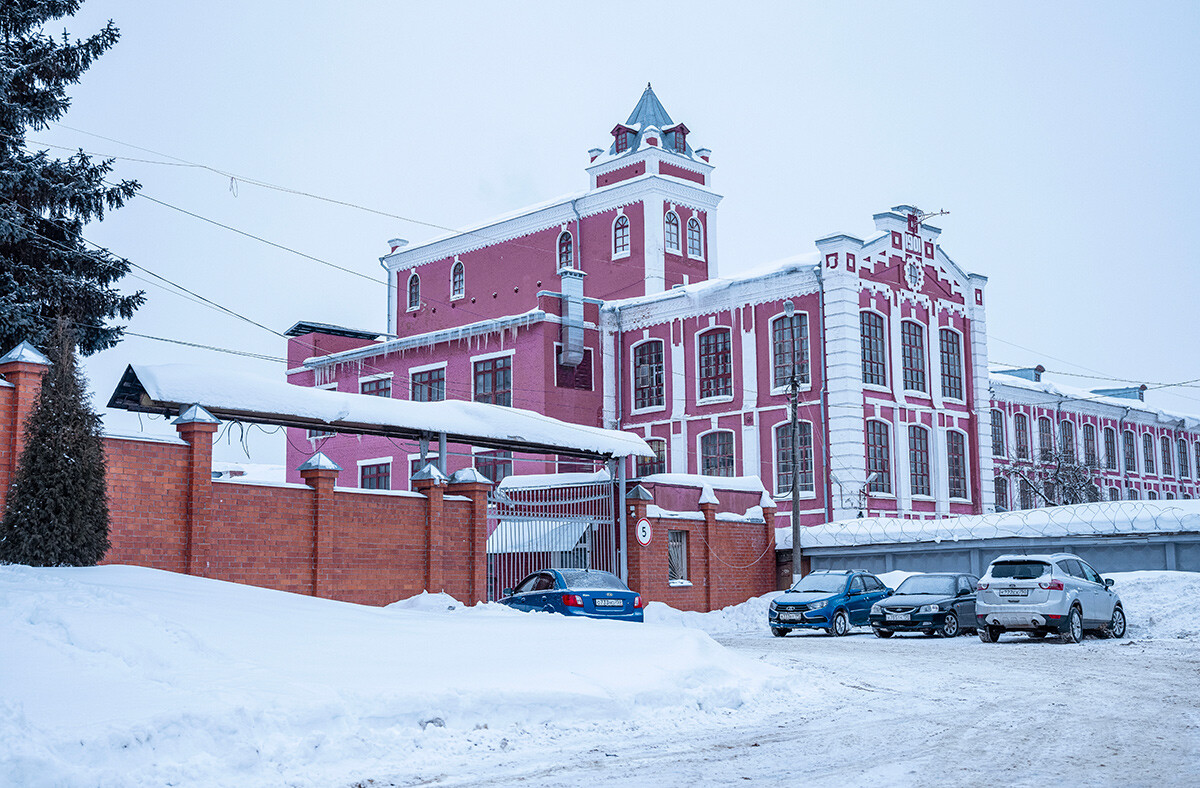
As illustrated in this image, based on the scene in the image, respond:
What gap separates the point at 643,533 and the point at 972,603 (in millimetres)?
7274

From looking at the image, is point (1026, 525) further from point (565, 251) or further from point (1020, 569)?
point (565, 251)

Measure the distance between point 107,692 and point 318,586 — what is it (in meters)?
10.2

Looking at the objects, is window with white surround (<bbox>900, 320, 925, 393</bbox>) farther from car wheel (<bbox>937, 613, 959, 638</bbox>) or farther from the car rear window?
the car rear window

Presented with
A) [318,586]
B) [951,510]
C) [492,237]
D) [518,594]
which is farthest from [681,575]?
[492,237]

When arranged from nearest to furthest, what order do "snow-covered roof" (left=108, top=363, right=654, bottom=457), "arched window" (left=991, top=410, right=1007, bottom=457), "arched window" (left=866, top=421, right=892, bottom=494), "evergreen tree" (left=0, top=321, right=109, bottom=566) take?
"evergreen tree" (left=0, top=321, right=109, bottom=566), "snow-covered roof" (left=108, top=363, right=654, bottom=457), "arched window" (left=866, top=421, right=892, bottom=494), "arched window" (left=991, top=410, right=1007, bottom=457)

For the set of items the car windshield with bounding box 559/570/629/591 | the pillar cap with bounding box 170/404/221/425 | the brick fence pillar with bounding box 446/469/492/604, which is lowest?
the car windshield with bounding box 559/570/629/591

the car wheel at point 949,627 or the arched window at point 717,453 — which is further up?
the arched window at point 717,453

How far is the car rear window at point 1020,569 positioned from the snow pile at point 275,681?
908 cm

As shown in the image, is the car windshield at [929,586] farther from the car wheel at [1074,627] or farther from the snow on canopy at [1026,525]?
the snow on canopy at [1026,525]

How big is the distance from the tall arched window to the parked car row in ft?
70.2

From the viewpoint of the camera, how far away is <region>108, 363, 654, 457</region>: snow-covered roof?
18.6 meters

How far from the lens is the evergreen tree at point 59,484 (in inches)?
527

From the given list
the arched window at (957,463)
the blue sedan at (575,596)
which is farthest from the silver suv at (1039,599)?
the arched window at (957,463)

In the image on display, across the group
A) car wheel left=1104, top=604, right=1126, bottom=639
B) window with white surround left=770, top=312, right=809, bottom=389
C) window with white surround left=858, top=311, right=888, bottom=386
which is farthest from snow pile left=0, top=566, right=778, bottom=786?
window with white surround left=858, top=311, right=888, bottom=386
